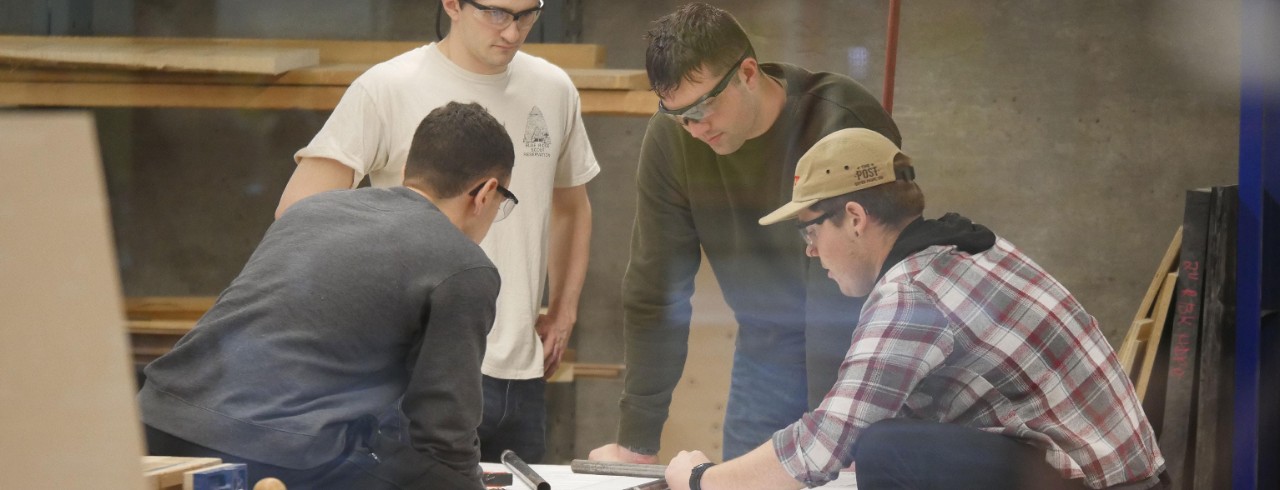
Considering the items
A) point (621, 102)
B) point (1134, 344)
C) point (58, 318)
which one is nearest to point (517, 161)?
point (621, 102)

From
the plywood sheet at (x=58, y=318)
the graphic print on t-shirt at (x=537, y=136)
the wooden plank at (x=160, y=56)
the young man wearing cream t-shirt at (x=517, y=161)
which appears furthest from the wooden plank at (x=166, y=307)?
the plywood sheet at (x=58, y=318)

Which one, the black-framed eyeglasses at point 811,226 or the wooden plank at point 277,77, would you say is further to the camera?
the wooden plank at point 277,77

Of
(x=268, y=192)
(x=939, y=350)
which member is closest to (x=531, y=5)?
(x=268, y=192)

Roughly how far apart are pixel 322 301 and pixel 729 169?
1.31ft

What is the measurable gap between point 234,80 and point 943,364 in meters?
0.72

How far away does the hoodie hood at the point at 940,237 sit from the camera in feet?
3.04

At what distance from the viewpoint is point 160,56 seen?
110 cm

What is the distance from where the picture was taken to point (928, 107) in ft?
3.48

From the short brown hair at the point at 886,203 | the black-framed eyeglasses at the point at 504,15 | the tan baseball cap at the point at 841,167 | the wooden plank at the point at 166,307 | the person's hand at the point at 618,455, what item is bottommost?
the person's hand at the point at 618,455

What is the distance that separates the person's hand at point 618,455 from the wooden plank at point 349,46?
411 mm

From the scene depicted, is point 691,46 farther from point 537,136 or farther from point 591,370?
point 591,370

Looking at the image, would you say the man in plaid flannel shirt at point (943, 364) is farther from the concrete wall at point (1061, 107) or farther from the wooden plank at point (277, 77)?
the wooden plank at point (277, 77)

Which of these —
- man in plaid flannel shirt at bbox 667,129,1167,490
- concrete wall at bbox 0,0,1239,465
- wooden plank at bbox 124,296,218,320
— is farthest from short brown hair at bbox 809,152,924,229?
wooden plank at bbox 124,296,218,320

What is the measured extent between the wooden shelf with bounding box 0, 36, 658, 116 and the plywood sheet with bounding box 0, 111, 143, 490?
0.77m
